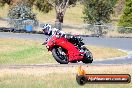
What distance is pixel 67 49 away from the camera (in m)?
13.3

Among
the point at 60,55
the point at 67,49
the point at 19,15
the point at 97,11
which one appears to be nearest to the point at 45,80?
the point at 60,55

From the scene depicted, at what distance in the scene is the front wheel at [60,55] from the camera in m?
13.0

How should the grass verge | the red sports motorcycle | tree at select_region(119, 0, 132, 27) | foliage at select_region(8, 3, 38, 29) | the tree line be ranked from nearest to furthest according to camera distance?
the red sports motorcycle < the grass verge < foliage at select_region(8, 3, 38, 29) < the tree line < tree at select_region(119, 0, 132, 27)

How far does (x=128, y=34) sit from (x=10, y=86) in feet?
134

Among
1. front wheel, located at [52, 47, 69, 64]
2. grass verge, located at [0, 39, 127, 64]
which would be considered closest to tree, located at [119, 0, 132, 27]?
grass verge, located at [0, 39, 127, 64]

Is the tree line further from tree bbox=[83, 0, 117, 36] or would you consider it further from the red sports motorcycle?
the red sports motorcycle

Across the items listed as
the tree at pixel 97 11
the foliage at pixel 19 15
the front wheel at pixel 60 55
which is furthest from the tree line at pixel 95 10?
the front wheel at pixel 60 55

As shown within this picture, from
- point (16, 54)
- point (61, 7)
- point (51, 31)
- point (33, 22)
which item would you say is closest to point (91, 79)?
point (51, 31)

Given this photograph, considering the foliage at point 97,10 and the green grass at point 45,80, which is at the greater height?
the green grass at point 45,80

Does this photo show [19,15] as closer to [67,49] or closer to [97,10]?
[97,10]

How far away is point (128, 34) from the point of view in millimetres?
52875

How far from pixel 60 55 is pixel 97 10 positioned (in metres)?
40.8

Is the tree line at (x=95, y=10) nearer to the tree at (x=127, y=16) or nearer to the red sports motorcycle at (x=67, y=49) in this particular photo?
the tree at (x=127, y=16)

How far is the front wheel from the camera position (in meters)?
13.0
